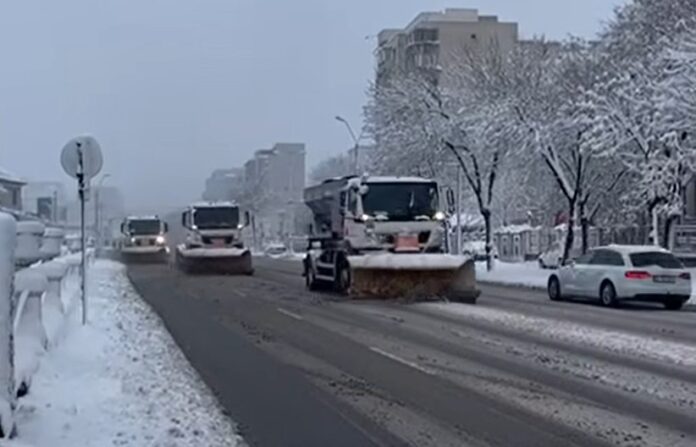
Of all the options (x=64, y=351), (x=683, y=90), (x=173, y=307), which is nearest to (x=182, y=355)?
(x=64, y=351)

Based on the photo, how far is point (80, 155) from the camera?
1897 cm

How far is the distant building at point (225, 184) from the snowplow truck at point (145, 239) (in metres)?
76.7

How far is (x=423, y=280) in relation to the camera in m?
28.0

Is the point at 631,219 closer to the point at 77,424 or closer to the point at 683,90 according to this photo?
the point at 683,90

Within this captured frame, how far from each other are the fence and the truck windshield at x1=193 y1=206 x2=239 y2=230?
79.3ft

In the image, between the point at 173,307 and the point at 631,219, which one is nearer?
the point at 173,307

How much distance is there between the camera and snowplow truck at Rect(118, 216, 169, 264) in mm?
63562

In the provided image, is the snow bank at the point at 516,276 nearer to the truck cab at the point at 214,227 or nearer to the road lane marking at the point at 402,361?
the truck cab at the point at 214,227

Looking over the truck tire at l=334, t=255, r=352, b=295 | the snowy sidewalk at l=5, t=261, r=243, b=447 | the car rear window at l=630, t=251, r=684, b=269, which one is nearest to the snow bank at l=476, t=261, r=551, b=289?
the car rear window at l=630, t=251, r=684, b=269

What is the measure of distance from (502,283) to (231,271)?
11.1 m

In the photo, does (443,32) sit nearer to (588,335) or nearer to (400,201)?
(400,201)

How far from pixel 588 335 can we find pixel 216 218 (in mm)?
28319

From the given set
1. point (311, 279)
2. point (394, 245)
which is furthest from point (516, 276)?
point (394, 245)

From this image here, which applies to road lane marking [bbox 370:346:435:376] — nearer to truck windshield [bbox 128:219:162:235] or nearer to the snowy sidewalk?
the snowy sidewalk
